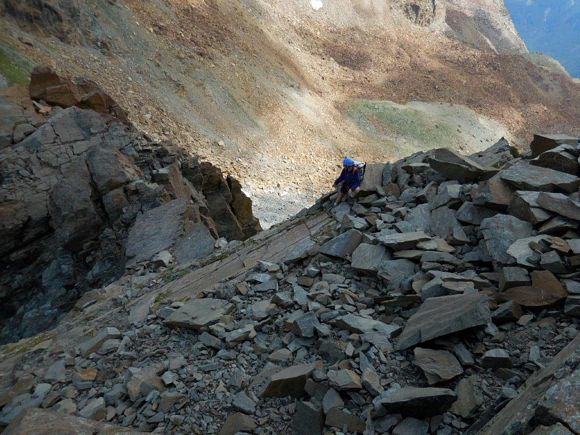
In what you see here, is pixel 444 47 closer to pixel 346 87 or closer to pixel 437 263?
pixel 346 87

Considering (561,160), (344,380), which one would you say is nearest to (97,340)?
(344,380)

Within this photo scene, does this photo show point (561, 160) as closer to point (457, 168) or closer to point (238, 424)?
point (457, 168)

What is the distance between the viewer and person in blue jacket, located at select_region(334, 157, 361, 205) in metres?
9.88

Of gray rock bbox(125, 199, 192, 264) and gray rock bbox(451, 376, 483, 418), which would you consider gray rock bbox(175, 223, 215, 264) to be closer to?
gray rock bbox(125, 199, 192, 264)

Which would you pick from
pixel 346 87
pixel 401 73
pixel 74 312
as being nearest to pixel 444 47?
pixel 401 73

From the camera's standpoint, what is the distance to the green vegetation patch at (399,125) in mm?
38531

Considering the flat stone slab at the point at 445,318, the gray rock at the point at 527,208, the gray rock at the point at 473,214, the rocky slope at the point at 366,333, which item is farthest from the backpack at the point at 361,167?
the flat stone slab at the point at 445,318

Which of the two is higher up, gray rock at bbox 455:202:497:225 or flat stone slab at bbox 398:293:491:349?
gray rock at bbox 455:202:497:225

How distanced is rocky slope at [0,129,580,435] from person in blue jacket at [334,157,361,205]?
63cm

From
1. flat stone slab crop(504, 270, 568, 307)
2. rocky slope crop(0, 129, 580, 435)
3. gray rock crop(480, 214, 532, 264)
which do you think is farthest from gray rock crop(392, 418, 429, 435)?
gray rock crop(480, 214, 532, 264)

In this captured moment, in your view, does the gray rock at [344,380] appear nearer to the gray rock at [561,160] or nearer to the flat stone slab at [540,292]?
the flat stone slab at [540,292]

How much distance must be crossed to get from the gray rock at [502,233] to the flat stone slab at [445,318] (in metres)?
1.36

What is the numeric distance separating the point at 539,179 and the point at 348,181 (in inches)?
153

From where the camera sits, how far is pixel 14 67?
60.4 ft
